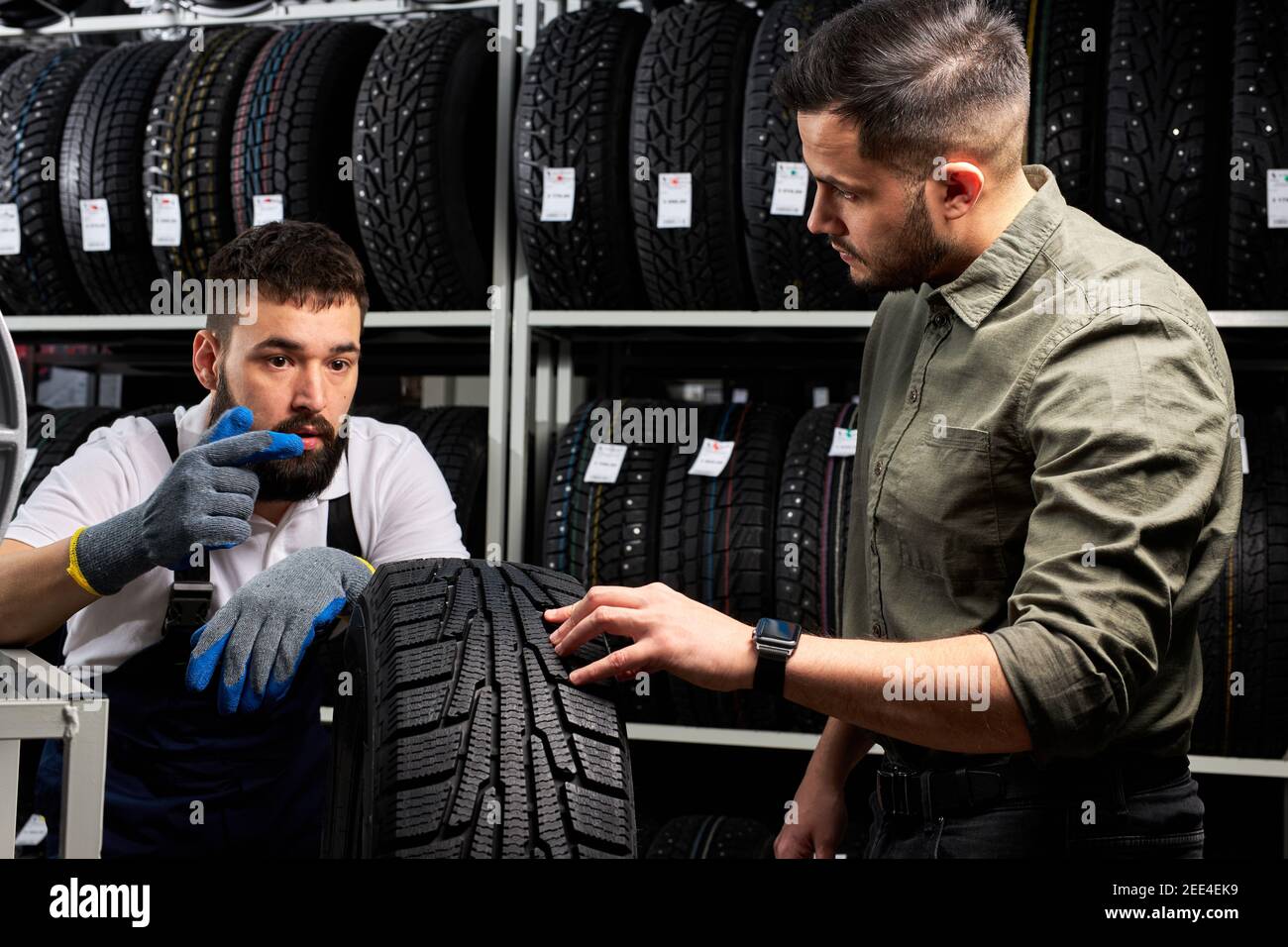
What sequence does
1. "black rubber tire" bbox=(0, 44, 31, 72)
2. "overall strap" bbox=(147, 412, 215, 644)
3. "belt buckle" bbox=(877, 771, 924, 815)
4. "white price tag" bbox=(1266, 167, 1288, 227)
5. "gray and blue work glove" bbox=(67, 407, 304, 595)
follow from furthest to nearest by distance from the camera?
"black rubber tire" bbox=(0, 44, 31, 72), "white price tag" bbox=(1266, 167, 1288, 227), "overall strap" bbox=(147, 412, 215, 644), "gray and blue work glove" bbox=(67, 407, 304, 595), "belt buckle" bbox=(877, 771, 924, 815)

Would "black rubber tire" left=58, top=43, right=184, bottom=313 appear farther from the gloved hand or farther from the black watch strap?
the black watch strap

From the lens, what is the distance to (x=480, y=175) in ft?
10.5

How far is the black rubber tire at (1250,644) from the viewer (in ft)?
8.21

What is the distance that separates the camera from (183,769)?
79.7 inches

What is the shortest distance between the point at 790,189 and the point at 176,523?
5.39 feet

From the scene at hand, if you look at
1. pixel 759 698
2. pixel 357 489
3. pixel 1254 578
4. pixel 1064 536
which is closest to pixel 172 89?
pixel 357 489

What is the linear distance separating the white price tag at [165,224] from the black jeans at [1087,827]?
→ 2639 millimetres

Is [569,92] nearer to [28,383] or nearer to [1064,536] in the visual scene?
[1064,536]

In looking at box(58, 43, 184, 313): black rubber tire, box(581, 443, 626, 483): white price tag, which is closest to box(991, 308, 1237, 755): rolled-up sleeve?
box(581, 443, 626, 483): white price tag

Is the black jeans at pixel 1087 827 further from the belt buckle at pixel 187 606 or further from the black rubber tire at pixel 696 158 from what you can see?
the black rubber tire at pixel 696 158

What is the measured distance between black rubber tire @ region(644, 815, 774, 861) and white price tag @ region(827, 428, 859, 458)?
3.23 ft

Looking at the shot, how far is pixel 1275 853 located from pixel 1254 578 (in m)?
0.87

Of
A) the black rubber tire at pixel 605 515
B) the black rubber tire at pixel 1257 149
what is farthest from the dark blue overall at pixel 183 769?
the black rubber tire at pixel 1257 149

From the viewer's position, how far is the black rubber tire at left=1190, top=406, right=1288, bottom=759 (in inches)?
98.6
